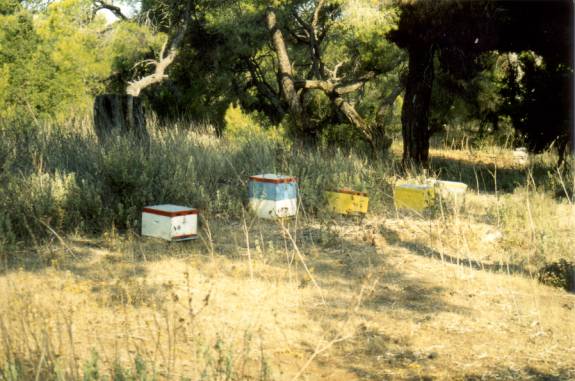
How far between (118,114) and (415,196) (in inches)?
185

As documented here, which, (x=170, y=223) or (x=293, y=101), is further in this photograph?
(x=293, y=101)

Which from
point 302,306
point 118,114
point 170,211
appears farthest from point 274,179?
point 118,114

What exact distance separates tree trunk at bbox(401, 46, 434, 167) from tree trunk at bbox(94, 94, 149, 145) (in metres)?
4.42

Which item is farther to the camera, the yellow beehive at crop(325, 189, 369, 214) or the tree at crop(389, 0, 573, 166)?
the tree at crop(389, 0, 573, 166)

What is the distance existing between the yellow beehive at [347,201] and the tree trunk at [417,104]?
4214mm

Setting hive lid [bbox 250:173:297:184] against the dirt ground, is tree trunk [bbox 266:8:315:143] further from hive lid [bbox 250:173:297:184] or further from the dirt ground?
the dirt ground

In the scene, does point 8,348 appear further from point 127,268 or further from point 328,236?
point 328,236

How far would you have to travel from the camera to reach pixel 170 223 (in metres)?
6.15

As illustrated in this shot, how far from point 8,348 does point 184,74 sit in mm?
17406

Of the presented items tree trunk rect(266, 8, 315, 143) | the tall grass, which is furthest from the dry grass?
tree trunk rect(266, 8, 315, 143)

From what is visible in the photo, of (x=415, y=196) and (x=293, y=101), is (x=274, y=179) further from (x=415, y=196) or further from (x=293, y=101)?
(x=293, y=101)

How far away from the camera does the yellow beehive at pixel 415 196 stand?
25.1ft

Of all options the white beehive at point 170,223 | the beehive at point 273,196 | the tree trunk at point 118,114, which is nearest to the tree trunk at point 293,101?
the tree trunk at point 118,114

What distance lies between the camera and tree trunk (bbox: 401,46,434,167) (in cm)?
1191
